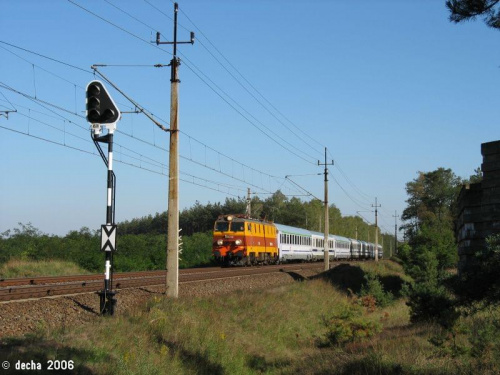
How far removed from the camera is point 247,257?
39.3 meters

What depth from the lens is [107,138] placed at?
45.2 ft

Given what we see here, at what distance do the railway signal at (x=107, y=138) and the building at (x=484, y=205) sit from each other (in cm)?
1062

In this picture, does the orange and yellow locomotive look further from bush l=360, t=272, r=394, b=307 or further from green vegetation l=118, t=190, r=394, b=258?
green vegetation l=118, t=190, r=394, b=258

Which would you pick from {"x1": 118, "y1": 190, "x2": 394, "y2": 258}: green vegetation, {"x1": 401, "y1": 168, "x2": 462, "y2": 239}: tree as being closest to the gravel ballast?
{"x1": 118, "y1": 190, "x2": 394, "y2": 258}: green vegetation

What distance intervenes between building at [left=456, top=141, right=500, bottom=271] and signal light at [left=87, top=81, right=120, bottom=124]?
11.4 metres

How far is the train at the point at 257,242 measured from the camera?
38406 millimetres

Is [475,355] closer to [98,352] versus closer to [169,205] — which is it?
[98,352]

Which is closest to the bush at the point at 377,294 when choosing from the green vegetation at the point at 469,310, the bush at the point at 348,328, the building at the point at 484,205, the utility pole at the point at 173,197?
the building at the point at 484,205

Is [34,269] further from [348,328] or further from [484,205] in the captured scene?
[484,205]

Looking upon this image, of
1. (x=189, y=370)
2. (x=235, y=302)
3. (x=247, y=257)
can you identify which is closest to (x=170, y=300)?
(x=235, y=302)

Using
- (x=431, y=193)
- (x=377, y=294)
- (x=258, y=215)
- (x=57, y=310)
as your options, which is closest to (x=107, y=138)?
(x=57, y=310)

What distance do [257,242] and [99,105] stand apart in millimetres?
28847

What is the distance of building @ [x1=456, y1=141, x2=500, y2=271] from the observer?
19.0 metres

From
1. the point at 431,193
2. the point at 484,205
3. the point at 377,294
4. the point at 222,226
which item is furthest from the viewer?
the point at 431,193
